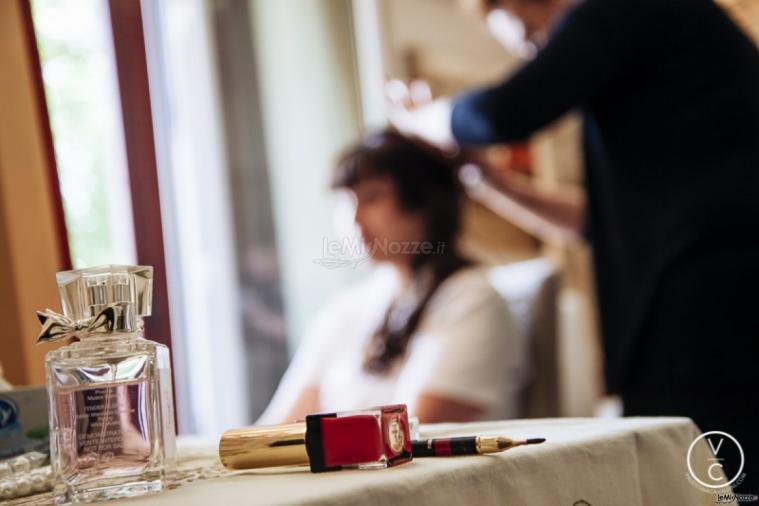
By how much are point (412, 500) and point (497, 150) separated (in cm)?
202

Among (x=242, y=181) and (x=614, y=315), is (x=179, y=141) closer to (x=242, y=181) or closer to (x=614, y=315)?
(x=242, y=181)

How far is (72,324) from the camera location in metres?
0.48

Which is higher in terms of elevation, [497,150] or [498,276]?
[497,150]

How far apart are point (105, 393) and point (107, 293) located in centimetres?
5

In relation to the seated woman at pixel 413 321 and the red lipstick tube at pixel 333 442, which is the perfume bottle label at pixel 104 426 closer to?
the red lipstick tube at pixel 333 442

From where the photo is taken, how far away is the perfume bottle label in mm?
450

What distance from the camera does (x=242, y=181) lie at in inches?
89.5

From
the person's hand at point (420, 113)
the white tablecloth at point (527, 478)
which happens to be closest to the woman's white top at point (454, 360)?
the person's hand at point (420, 113)

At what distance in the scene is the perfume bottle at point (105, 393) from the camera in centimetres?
45

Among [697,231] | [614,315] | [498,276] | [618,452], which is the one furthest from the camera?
[498,276]

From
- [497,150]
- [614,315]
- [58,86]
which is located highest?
[58,86]

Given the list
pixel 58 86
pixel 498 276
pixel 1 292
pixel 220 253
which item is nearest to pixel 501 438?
pixel 1 292

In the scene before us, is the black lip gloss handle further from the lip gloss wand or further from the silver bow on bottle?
the silver bow on bottle

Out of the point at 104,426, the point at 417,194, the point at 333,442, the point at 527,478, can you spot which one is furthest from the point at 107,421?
the point at 417,194
